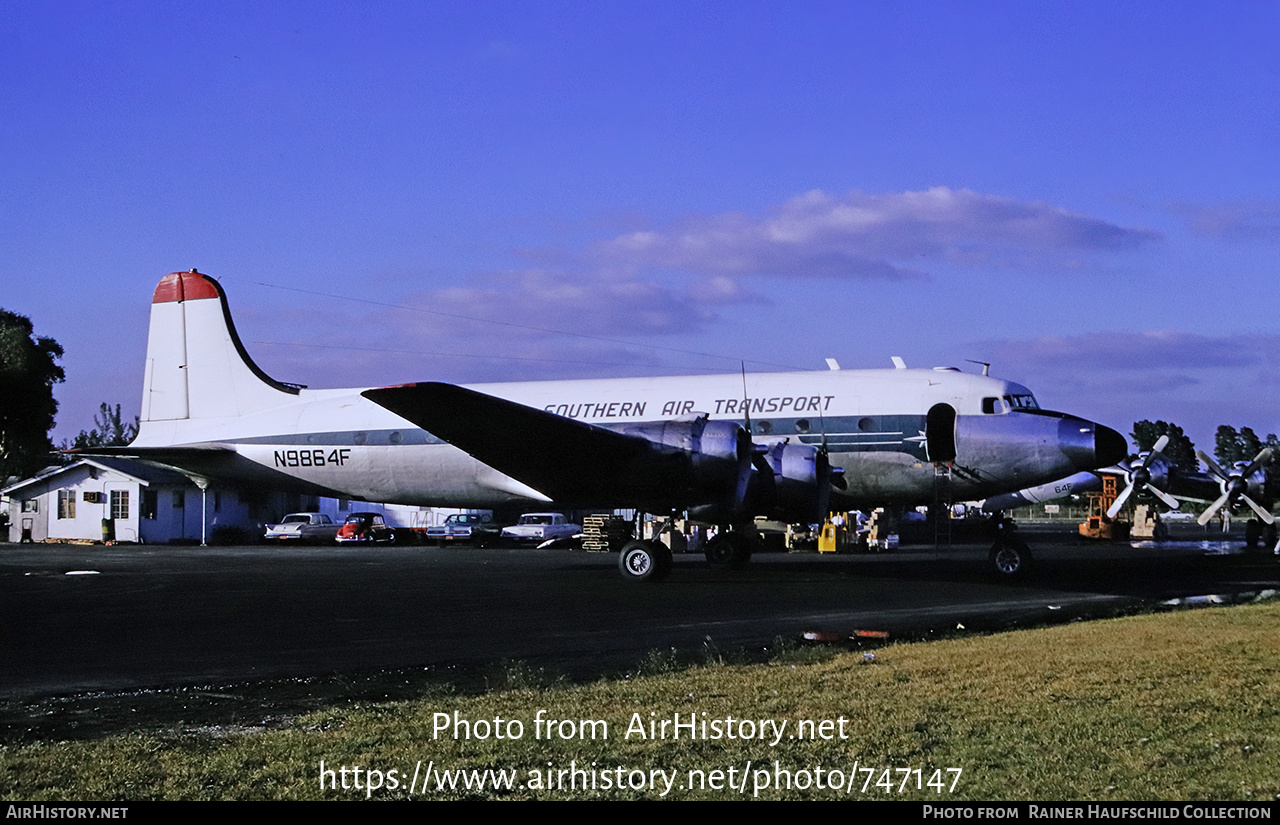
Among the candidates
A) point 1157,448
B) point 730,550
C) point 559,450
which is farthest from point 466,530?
point 559,450

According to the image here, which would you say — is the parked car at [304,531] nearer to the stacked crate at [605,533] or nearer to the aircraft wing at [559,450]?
the stacked crate at [605,533]

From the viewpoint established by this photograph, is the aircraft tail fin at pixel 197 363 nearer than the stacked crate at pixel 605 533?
Yes

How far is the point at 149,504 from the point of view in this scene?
141 feet

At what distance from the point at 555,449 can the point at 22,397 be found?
46520 millimetres

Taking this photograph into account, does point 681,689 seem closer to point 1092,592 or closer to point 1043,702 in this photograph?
point 1043,702

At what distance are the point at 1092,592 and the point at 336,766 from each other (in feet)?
44.7

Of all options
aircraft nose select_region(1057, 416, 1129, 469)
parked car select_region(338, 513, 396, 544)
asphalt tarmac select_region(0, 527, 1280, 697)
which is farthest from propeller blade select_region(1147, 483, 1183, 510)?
parked car select_region(338, 513, 396, 544)

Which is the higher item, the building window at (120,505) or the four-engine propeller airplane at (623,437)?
the four-engine propeller airplane at (623,437)

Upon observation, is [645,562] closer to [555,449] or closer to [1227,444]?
[555,449]

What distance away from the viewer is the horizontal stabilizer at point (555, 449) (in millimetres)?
16969

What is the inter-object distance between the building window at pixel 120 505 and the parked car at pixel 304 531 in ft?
17.8

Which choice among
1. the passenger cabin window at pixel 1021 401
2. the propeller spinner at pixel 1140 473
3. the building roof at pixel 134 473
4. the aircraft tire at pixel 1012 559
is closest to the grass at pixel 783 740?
the aircraft tire at pixel 1012 559

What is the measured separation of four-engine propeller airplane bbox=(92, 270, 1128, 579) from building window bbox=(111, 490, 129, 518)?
784 inches

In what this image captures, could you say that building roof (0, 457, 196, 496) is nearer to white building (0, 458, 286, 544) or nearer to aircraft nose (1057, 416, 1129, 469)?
white building (0, 458, 286, 544)
